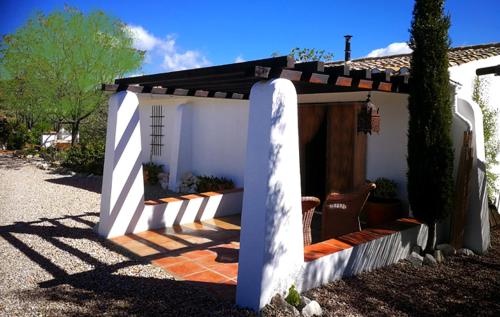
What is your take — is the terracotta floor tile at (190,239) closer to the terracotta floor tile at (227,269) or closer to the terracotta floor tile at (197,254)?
the terracotta floor tile at (197,254)

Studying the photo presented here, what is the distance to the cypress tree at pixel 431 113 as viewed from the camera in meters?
5.75

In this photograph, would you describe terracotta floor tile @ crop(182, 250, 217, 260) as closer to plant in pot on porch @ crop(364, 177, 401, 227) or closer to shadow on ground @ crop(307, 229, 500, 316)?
shadow on ground @ crop(307, 229, 500, 316)

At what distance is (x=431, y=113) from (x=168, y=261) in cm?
469

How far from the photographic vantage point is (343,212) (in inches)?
233

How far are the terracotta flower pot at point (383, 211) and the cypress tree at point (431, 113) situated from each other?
0.87 m

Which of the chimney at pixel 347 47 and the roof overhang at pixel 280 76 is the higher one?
the chimney at pixel 347 47

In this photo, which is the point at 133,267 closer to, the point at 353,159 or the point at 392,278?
the point at 392,278

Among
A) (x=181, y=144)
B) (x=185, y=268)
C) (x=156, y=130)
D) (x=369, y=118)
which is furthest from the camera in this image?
(x=156, y=130)

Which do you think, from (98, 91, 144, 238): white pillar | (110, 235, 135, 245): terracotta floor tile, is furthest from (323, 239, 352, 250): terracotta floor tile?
(98, 91, 144, 238): white pillar

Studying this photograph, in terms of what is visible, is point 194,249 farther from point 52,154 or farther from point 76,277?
point 52,154

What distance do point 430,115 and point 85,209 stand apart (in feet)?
25.5

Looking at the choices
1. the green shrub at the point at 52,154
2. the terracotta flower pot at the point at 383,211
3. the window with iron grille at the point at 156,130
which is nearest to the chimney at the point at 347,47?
the terracotta flower pot at the point at 383,211

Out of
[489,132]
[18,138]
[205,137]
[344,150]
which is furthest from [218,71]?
[18,138]

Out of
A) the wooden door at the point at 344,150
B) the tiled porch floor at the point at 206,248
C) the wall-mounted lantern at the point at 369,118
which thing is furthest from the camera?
the wooden door at the point at 344,150
